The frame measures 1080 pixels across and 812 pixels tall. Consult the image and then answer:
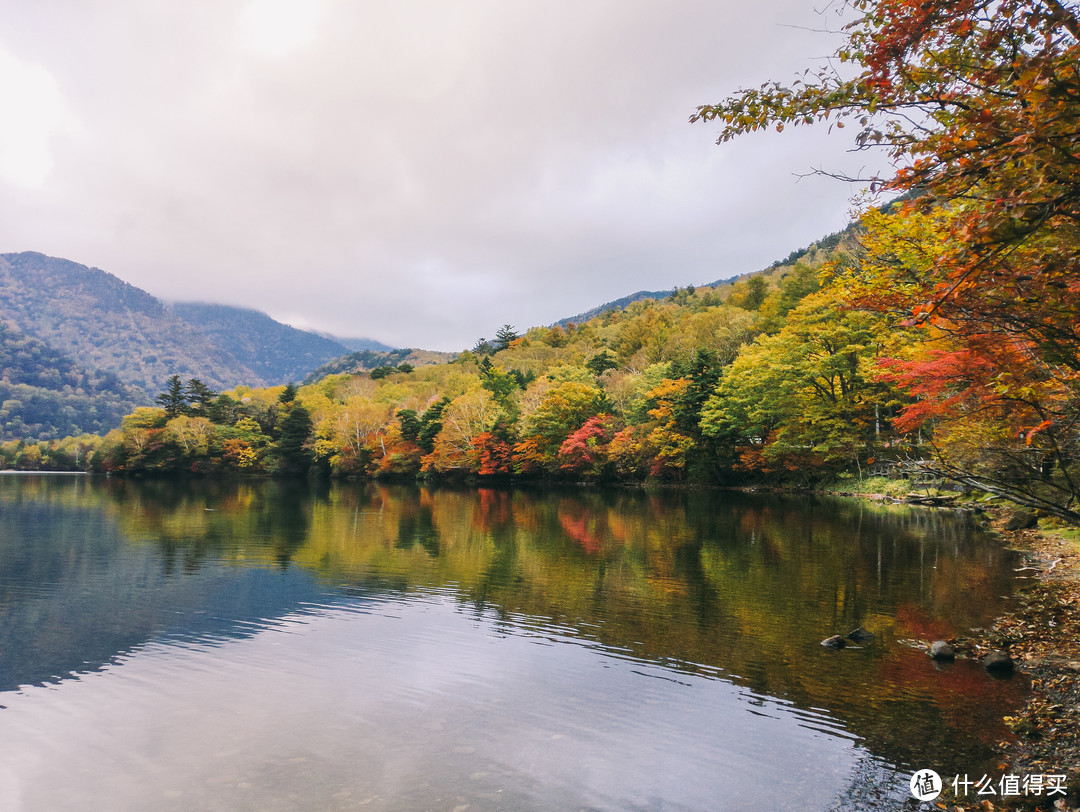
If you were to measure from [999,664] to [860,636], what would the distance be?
1845mm

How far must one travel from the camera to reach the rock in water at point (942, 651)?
834 cm

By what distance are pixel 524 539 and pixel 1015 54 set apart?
18740 mm

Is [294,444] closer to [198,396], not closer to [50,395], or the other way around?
[198,396]

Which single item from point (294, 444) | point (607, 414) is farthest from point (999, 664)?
point (294, 444)

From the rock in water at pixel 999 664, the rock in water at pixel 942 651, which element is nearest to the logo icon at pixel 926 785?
the rock in water at pixel 999 664

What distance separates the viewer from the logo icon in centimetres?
523

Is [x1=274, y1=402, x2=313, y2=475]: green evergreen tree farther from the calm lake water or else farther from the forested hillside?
the calm lake water

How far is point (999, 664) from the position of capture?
775 centimetres

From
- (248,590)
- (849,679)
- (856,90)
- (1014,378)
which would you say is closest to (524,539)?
(248,590)

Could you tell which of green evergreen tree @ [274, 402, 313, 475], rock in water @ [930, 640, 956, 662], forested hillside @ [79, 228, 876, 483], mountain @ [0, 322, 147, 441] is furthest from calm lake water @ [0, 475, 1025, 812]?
mountain @ [0, 322, 147, 441]

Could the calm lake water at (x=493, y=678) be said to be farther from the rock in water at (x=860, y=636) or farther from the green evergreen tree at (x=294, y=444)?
the green evergreen tree at (x=294, y=444)

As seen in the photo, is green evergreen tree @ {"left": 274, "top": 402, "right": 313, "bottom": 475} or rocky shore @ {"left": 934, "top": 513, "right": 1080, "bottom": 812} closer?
rocky shore @ {"left": 934, "top": 513, "right": 1080, "bottom": 812}

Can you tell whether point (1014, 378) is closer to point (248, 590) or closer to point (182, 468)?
point (248, 590)

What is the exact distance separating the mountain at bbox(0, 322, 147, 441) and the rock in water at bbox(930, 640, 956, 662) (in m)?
165
